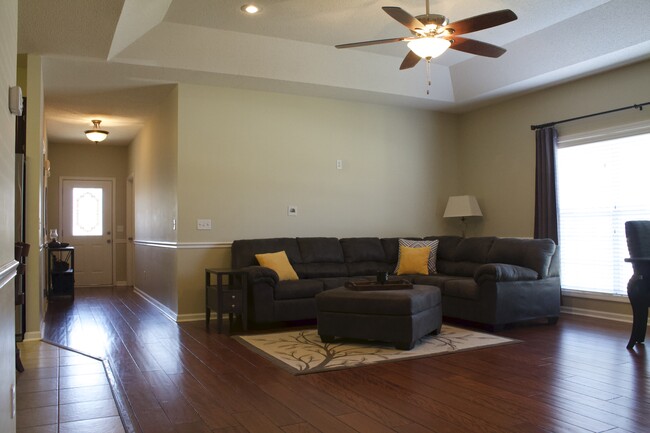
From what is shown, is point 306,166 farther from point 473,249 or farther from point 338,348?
point 338,348

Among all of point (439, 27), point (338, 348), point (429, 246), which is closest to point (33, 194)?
point (338, 348)

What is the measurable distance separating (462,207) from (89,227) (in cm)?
697

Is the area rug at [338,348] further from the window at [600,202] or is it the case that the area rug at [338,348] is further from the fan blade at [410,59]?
the fan blade at [410,59]

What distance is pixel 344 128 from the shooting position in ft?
23.1

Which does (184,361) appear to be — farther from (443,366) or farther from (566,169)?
(566,169)

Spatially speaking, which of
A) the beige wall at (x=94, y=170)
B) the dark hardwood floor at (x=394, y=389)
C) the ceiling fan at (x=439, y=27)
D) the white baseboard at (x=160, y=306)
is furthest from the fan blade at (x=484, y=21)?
the beige wall at (x=94, y=170)

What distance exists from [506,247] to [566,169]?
4.24 ft

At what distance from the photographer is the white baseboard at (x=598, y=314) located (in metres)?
5.64

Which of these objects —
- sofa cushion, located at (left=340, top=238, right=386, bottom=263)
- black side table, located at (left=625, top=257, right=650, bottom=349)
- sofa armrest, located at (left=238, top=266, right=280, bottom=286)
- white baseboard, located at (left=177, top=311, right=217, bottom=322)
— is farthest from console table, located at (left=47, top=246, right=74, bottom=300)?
black side table, located at (left=625, top=257, right=650, bottom=349)

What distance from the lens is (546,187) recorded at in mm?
6336

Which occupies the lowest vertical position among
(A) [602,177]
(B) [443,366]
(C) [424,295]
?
(B) [443,366]

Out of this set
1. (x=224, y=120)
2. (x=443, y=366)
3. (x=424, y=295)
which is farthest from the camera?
(x=224, y=120)

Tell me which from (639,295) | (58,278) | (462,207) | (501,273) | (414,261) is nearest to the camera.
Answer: (639,295)

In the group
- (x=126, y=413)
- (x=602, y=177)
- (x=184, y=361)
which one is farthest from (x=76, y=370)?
(x=602, y=177)
